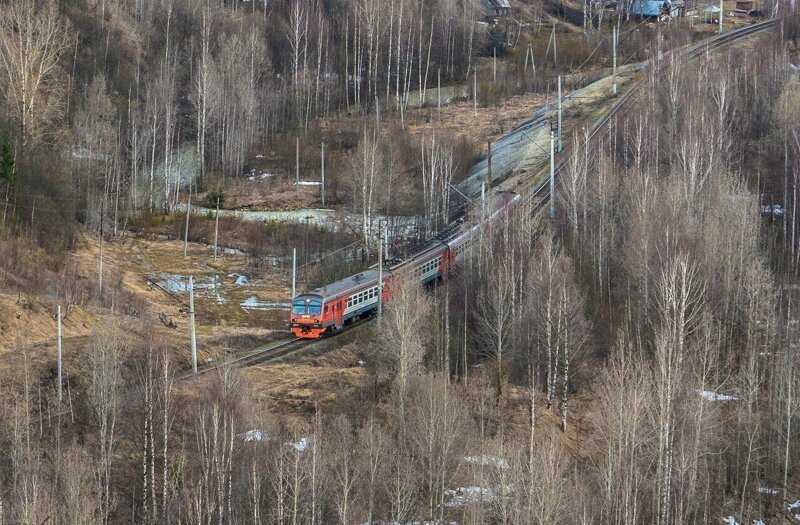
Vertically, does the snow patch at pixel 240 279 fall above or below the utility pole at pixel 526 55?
below

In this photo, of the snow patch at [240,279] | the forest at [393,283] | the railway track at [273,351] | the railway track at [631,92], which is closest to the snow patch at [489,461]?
the forest at [393,283]

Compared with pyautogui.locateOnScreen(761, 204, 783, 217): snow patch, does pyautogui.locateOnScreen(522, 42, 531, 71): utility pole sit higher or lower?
higher

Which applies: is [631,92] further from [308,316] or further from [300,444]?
[300,444]

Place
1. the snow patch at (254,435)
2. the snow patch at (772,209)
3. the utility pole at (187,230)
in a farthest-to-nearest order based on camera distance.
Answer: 1. the utility pole at (187,230)
2. the snow patch at (772,209)
3. the snow patch at (254,435)

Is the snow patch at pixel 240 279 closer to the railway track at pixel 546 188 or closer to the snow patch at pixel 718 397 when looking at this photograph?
the railway track at pixel 546 188

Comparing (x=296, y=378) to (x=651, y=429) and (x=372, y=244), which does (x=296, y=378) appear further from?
(x=372, y=244)

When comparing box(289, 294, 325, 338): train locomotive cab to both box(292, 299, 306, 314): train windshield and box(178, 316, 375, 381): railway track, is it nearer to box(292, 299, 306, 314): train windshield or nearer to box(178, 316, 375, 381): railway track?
box(292, 299, 306, 314): train windshield

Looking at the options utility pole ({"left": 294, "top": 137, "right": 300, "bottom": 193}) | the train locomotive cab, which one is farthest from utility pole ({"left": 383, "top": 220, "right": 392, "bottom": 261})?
utility pole ({"left": 294, "top": 137, "right": 300, "bottom": 193})
